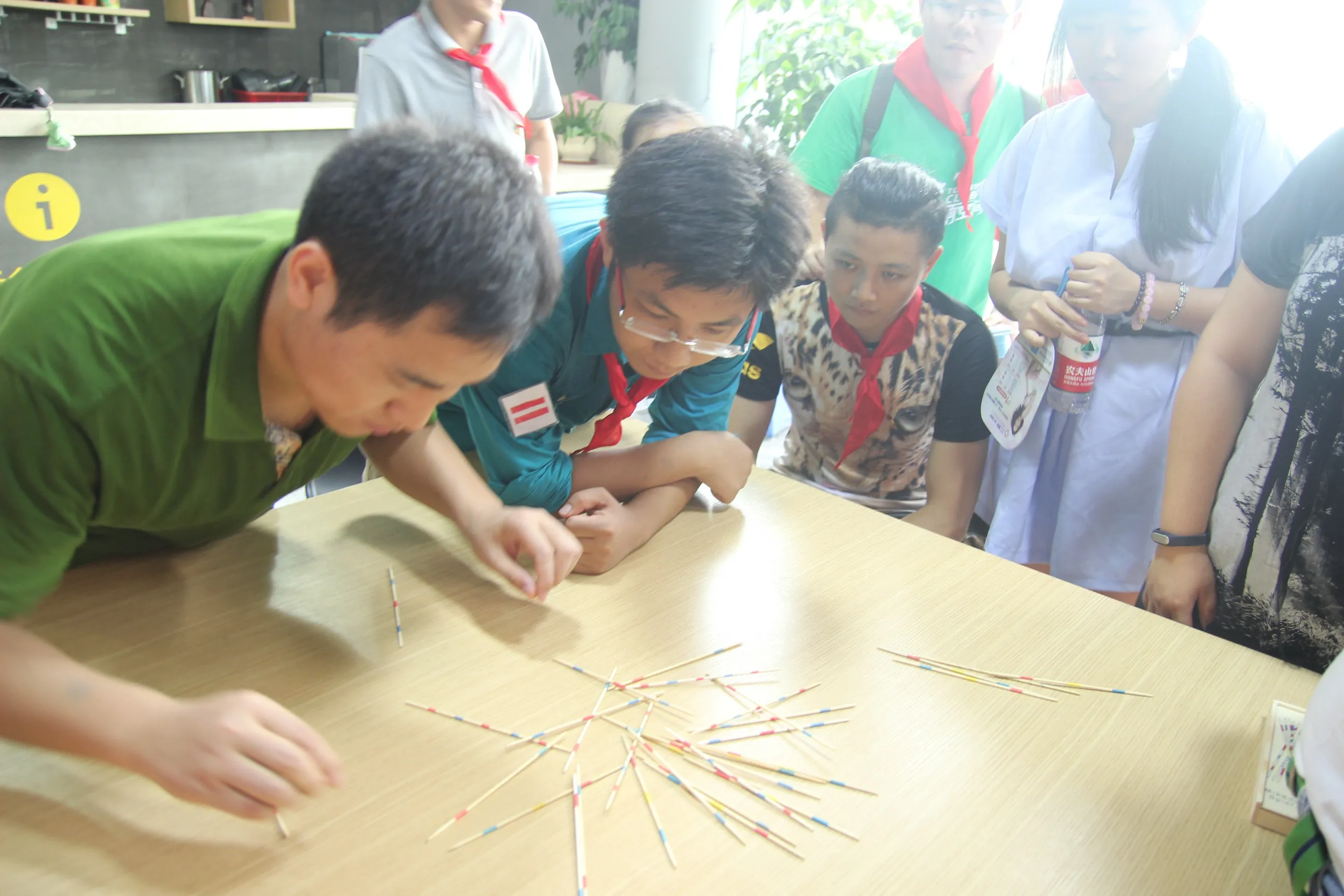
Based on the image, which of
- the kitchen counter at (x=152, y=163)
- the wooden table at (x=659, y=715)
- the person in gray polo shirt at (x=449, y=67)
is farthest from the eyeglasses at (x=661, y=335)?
the kitchen counter at (x=152, y=163)

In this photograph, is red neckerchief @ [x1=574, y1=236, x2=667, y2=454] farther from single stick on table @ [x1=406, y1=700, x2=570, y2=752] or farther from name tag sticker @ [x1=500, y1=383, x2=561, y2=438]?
single stick on table @ [x1=406, y1=700, x2=570, y2=752]

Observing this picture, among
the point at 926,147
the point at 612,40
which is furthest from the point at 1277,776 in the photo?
the point at 612,40

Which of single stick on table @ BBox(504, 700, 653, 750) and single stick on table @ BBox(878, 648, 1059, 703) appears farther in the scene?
single stick on table @ BBox(878, 648, 1059, 703)

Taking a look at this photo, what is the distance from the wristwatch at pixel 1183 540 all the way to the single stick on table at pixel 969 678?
43cm

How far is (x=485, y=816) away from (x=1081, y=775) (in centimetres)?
61

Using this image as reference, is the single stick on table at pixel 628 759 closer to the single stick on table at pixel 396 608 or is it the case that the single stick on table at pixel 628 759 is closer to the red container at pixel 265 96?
the single stick on table at pixel 396 608

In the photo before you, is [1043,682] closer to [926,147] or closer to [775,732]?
[775,732]

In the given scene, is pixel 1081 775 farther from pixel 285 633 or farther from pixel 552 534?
pixel 285 633

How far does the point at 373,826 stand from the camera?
792 mm

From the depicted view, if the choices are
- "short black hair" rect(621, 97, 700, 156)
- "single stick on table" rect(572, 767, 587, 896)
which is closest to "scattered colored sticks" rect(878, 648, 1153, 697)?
"single stick on table" rect(572, 767, 587, 896)

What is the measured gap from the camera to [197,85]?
4895 mm

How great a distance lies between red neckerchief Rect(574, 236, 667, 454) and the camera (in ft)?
4.65

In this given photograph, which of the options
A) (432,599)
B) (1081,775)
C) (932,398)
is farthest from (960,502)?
(432,599)

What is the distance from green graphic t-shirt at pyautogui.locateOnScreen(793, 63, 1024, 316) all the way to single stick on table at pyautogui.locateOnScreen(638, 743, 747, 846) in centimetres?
170
